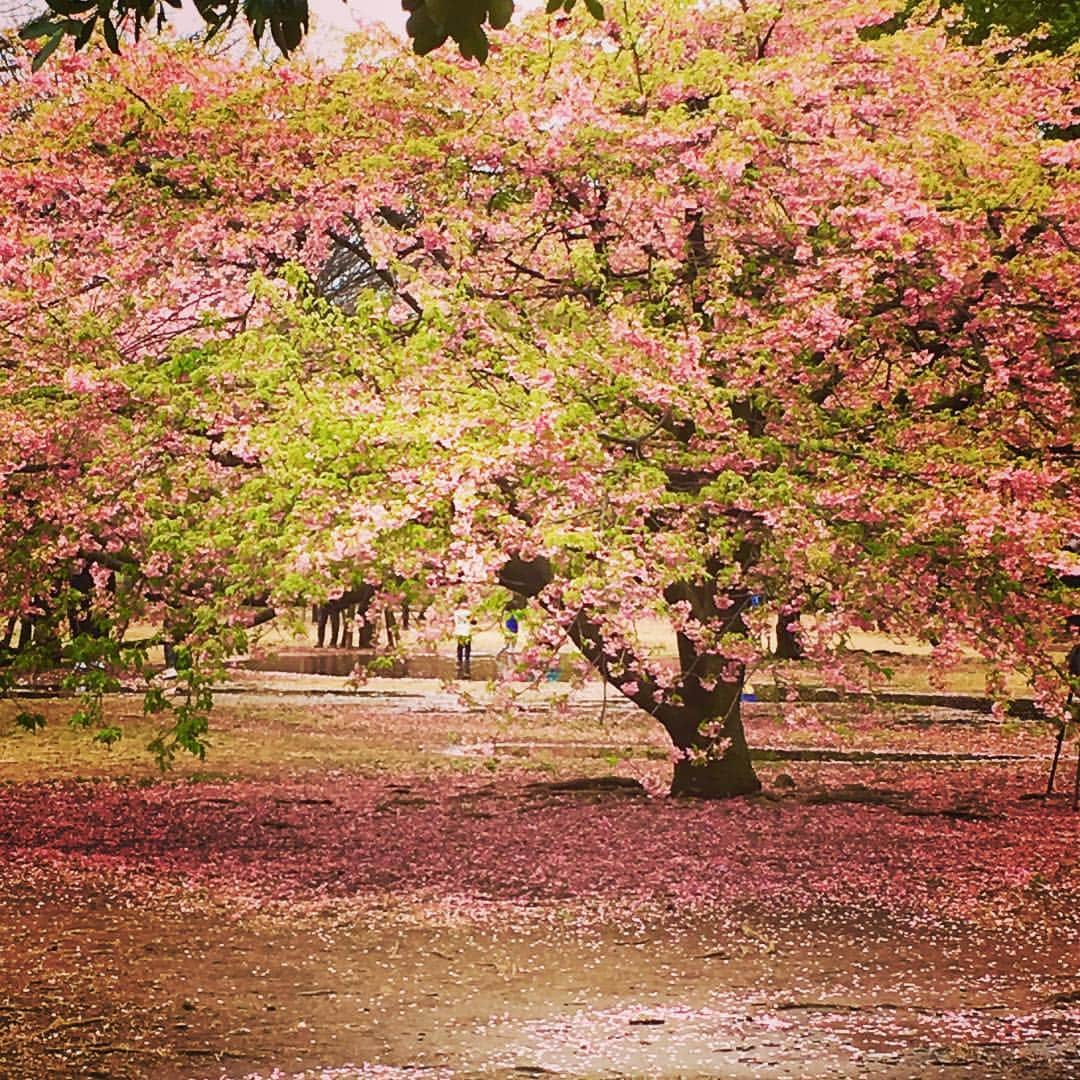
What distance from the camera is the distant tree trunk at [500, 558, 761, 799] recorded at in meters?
15.9

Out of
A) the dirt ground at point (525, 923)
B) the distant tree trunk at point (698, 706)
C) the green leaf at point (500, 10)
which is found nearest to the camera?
the green leaf at point (500, 10)

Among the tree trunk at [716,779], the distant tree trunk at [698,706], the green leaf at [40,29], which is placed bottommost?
the tree trunk at [716,779]

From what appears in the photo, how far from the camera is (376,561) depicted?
40.8 ft

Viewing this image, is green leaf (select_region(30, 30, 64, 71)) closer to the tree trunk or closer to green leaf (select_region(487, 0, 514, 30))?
green leaf (select_region(487, 0, 514, 30))

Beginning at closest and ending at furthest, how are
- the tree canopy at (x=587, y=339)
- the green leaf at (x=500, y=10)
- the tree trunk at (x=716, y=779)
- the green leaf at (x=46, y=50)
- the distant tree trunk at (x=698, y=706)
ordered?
the green leaf at (x=46, y=50) → the green leaf at (x=500, y=10) → the tree canopy at (x=587, y=339) → the distant tree trunk at (x=698, y=706) → the tree trunk at (x=716, y=779)

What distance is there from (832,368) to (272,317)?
5.17m

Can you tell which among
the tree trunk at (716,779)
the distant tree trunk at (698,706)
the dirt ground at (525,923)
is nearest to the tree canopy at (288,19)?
the dirt ground at (525,923)

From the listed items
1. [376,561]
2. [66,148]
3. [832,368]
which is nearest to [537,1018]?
[376,561]

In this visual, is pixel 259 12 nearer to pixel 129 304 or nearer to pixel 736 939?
pixel 736 939

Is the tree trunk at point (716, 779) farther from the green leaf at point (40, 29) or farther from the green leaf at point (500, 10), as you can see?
the green leaf at point (40, 29)

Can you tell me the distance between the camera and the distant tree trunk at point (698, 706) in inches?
625

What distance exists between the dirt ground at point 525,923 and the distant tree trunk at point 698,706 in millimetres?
485

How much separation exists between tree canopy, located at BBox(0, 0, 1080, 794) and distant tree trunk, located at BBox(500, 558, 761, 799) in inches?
34.8

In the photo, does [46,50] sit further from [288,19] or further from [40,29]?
[288,19]
